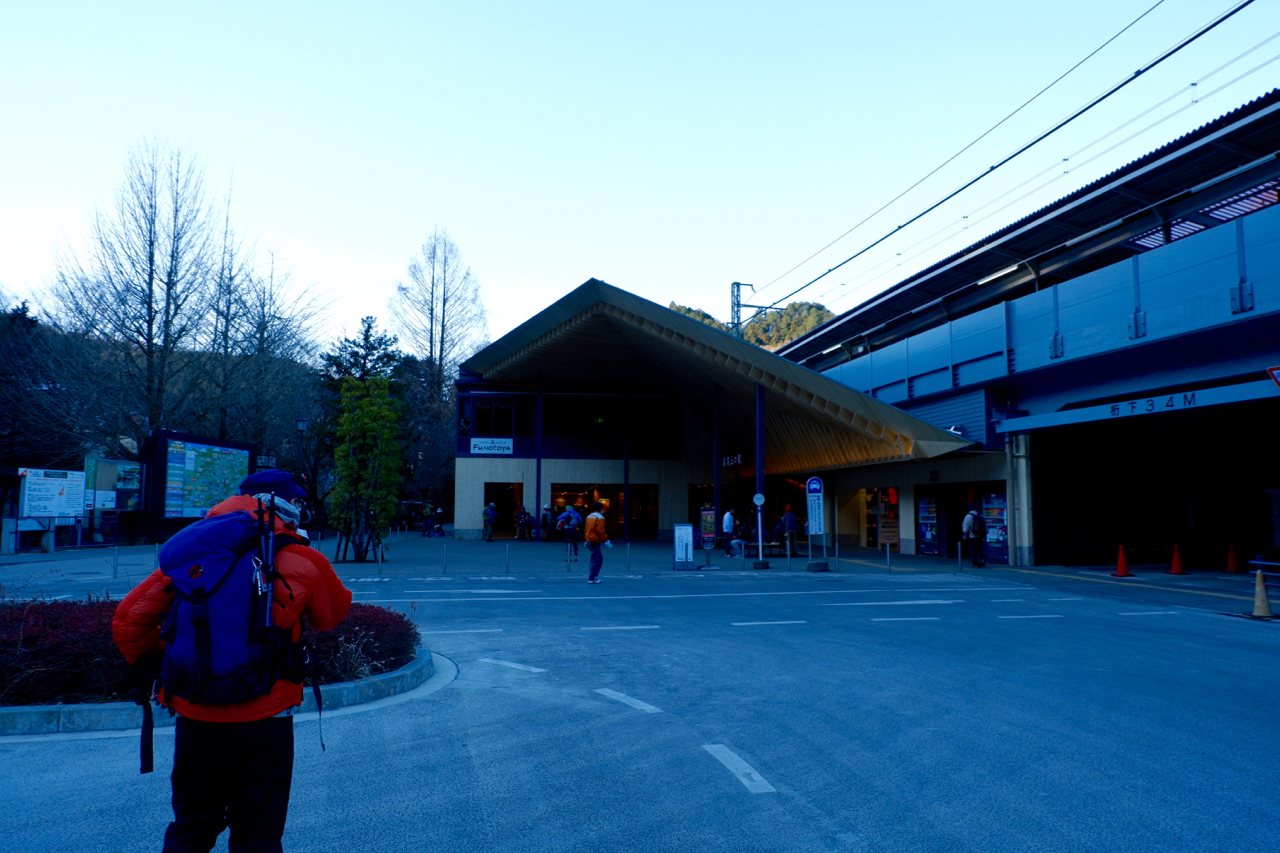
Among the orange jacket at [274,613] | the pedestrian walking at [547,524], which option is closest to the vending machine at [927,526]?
the pedestrian walking at [547,524]

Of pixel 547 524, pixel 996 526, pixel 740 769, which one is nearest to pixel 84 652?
pixel 740 769

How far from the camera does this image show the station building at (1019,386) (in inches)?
688

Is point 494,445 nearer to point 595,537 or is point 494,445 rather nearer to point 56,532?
point 56,532

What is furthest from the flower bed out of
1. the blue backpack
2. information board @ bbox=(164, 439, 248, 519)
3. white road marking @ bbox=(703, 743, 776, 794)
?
information board @ bbox=(164, 439, 248, 519)

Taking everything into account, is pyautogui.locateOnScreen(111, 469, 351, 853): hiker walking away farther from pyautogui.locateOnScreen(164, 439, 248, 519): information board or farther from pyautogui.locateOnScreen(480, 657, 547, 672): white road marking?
pyautogui.locateOnScreen(164, 439, 248, 519): information board

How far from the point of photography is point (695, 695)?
7199mm

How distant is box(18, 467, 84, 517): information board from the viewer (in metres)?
24.1

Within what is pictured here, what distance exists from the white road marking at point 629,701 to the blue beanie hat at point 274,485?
410 cm

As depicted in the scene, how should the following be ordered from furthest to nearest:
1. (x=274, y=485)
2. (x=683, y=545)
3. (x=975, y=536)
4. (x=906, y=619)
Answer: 1. (x=975, y=536)
2. (x=683, y=545)
3. (x=906, y=619)
4. (x=274, y=485)

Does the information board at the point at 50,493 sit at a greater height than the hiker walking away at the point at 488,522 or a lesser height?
greater

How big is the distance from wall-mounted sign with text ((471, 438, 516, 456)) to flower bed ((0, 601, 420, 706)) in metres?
31.8

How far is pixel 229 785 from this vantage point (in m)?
3.06

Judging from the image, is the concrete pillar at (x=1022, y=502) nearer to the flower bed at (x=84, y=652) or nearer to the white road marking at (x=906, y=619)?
the white road marking at (x=906, y=619)

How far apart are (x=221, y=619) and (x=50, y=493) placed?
2724 cm
